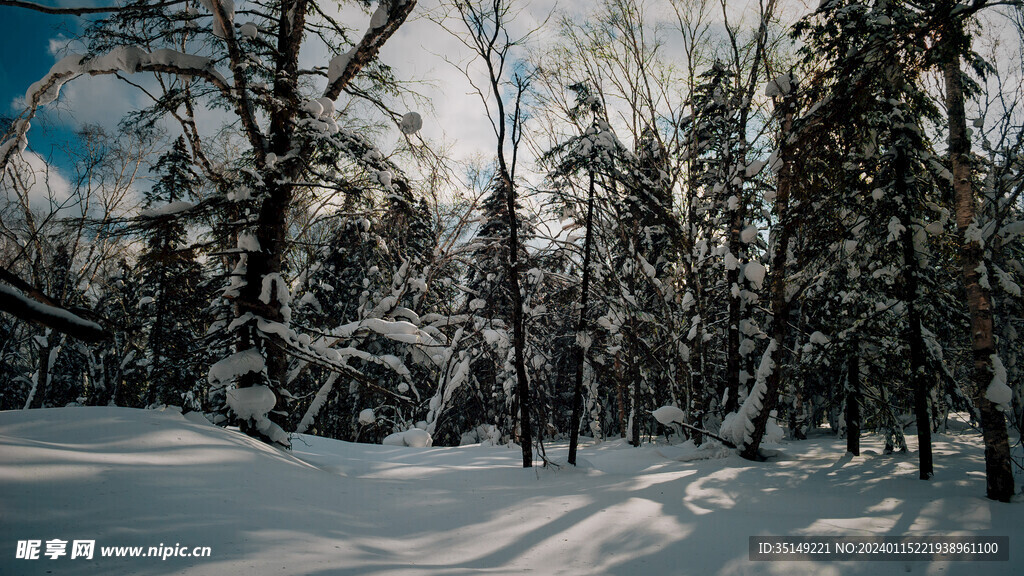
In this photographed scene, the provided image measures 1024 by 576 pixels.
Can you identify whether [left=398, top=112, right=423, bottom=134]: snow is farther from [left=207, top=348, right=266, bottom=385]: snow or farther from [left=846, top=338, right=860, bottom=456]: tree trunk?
[left=846, top=338, right=860, bottom=456]: tree trunk

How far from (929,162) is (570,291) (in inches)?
285

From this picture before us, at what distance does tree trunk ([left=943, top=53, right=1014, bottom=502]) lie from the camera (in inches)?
249

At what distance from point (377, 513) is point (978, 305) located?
870 centimetres

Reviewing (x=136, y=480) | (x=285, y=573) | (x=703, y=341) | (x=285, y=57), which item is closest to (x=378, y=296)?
(x=285, y=57)

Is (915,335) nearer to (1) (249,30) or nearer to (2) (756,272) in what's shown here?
(2) (756,272)

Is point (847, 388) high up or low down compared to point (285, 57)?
down

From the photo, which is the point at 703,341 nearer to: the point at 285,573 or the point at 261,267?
the point at 261,267

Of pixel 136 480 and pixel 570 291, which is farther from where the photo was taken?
pixel 570 291

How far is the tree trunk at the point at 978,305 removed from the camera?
632 cm

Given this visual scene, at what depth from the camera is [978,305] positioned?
643 cm

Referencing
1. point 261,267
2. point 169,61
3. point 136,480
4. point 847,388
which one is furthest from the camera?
point 847,388

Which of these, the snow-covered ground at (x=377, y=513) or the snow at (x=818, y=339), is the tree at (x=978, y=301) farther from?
the snow at (x=818, y=339)

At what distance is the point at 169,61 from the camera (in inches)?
234

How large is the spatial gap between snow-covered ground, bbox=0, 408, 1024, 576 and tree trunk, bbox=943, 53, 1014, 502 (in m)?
0.48
